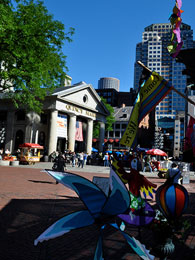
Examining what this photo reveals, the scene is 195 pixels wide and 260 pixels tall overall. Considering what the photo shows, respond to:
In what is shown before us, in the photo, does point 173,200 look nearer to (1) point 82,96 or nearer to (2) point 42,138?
(2) point 42,138

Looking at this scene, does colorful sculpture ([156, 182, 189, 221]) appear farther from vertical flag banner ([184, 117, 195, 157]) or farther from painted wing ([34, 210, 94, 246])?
vertical flag banner ([184, 117, 195, 157])

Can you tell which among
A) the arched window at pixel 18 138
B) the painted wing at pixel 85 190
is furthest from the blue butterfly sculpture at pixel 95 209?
the arched window at pixel 18 138

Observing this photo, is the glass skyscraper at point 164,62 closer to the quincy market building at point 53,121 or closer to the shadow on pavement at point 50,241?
the quincy market building at point 53,121

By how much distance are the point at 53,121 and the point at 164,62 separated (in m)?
122

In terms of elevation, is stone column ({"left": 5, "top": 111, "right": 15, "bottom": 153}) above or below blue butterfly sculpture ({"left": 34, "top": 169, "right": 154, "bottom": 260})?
A: above

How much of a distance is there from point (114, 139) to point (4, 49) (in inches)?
2044

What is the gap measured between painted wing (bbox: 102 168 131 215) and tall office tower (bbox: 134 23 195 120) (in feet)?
416

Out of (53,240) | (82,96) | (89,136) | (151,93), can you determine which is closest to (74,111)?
(82,96)

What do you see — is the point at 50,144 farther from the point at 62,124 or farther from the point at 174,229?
the point at 174,229

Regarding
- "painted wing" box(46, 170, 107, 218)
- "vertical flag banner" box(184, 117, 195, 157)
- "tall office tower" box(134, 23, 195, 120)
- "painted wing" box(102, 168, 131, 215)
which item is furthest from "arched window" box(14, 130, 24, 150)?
"tall office tower" box(134, 23, 195, 120)

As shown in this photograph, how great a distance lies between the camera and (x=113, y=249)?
455 cm

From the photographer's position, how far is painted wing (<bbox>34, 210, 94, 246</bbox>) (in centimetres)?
207

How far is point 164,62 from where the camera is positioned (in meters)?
140

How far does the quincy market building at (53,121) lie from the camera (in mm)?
34000
